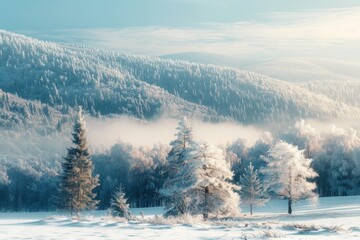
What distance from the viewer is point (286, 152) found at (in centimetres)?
5575

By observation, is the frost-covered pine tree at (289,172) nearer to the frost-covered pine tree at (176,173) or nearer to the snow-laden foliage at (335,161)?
the frost-covered pine tree at (176,173)

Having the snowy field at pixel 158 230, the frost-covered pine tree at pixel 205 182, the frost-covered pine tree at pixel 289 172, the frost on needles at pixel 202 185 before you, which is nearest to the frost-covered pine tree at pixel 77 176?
the frost on needles at pixel 202 185

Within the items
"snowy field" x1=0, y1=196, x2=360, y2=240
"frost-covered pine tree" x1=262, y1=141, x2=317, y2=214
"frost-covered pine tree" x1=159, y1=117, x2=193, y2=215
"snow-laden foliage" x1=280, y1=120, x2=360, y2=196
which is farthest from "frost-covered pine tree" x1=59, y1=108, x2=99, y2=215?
"snow-laden foliage" x1=280, y1=120, x2=360, y2=196

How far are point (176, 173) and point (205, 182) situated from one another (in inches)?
162

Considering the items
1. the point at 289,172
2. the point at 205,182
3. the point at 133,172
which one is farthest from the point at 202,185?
the point at 133,172

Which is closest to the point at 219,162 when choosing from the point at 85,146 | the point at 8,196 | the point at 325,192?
the point at 85,146

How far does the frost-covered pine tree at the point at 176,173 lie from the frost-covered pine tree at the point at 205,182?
1.96 ft

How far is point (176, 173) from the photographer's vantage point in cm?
4381

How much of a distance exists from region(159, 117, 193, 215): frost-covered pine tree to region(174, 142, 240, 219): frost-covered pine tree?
60 centimetres

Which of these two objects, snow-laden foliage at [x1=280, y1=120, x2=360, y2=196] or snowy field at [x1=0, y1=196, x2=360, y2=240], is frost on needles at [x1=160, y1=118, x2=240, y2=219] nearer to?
snowy field at [x1=0, y1=196, x2=360, y2=240]

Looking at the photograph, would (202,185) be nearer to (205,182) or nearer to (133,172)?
(205,182)

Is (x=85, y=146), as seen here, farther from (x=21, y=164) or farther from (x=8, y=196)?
(x=21, y=164)

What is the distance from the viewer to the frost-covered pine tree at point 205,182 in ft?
134

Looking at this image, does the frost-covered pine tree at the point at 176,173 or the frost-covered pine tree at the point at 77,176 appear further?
the frost-covered pine tree at the point at 77,176
